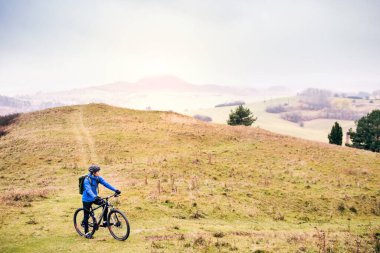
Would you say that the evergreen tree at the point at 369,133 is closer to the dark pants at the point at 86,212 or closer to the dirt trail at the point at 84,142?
the dirt trail at the point at 84,142

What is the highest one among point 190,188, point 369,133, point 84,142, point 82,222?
point 369,133

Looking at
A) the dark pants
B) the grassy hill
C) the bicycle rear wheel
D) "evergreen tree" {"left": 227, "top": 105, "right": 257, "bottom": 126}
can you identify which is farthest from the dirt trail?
"evergreen tree" {"left": 227, "top": 105, "right": 257, "bottom": 126}

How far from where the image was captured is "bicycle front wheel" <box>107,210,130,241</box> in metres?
13.5

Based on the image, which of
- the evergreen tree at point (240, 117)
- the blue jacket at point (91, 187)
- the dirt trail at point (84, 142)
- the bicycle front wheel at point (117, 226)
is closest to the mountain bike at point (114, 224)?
the bicycle front wheel at point (117, 226)

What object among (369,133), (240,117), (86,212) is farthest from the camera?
(240,117)

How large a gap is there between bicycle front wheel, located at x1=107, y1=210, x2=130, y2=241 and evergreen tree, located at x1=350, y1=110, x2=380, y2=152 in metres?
76.3

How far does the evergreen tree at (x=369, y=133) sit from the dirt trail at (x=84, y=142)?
211ft

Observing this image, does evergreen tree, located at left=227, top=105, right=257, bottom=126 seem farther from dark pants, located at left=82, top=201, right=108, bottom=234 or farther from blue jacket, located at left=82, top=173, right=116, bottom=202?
blue jacket, located at left=82, top=173, right=116, bottom=202

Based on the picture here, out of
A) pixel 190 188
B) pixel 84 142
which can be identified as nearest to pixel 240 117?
pixel 84 142

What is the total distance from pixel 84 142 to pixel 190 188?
25847mm

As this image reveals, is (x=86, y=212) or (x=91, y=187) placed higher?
(x=91, y=187)

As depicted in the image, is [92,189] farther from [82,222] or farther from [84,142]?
[84,142]

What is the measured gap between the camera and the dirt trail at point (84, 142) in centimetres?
3847

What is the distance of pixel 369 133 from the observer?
77000 millimetres
